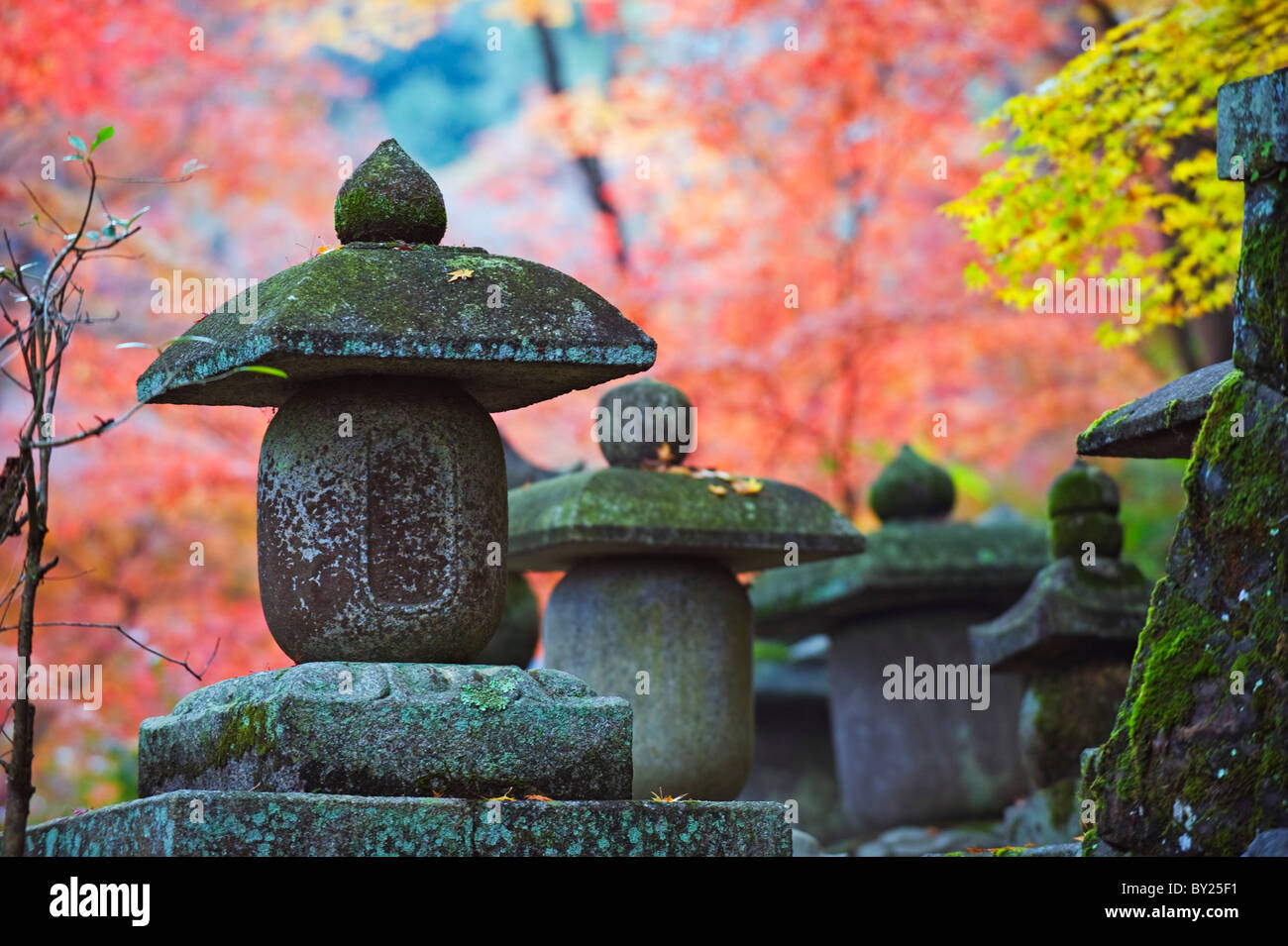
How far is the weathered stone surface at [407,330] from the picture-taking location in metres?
3.68

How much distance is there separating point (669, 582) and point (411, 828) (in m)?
3.21

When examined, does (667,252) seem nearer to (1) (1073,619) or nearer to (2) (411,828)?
(1) (1073,619)

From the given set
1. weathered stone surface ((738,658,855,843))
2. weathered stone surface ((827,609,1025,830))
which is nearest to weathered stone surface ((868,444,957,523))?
weathered stone surface ((827,609,1025,830))

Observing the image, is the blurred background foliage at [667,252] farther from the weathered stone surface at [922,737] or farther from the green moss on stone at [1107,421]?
the green moss on stone at [1107,421]

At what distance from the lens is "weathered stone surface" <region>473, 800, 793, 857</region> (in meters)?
3.46

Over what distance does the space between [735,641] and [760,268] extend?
7.25m

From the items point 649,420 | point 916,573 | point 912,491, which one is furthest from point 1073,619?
point 912,491

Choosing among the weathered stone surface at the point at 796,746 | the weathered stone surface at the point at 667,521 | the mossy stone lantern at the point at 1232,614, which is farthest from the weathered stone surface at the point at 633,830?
the weathered stone surface at the point at 796,746

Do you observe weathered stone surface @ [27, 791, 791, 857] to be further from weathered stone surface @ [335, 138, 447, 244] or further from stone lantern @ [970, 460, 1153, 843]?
stone lantern @ [970, 460, 1153, 843]

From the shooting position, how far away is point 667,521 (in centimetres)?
618

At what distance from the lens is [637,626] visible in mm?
6473

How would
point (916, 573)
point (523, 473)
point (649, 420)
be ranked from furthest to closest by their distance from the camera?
1. point (916, 573)
2. point (523, 473)
3. point (649, 420)

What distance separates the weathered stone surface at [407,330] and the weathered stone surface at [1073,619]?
355cm

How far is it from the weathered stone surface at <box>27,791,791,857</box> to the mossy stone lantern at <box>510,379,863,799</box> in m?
2.54
